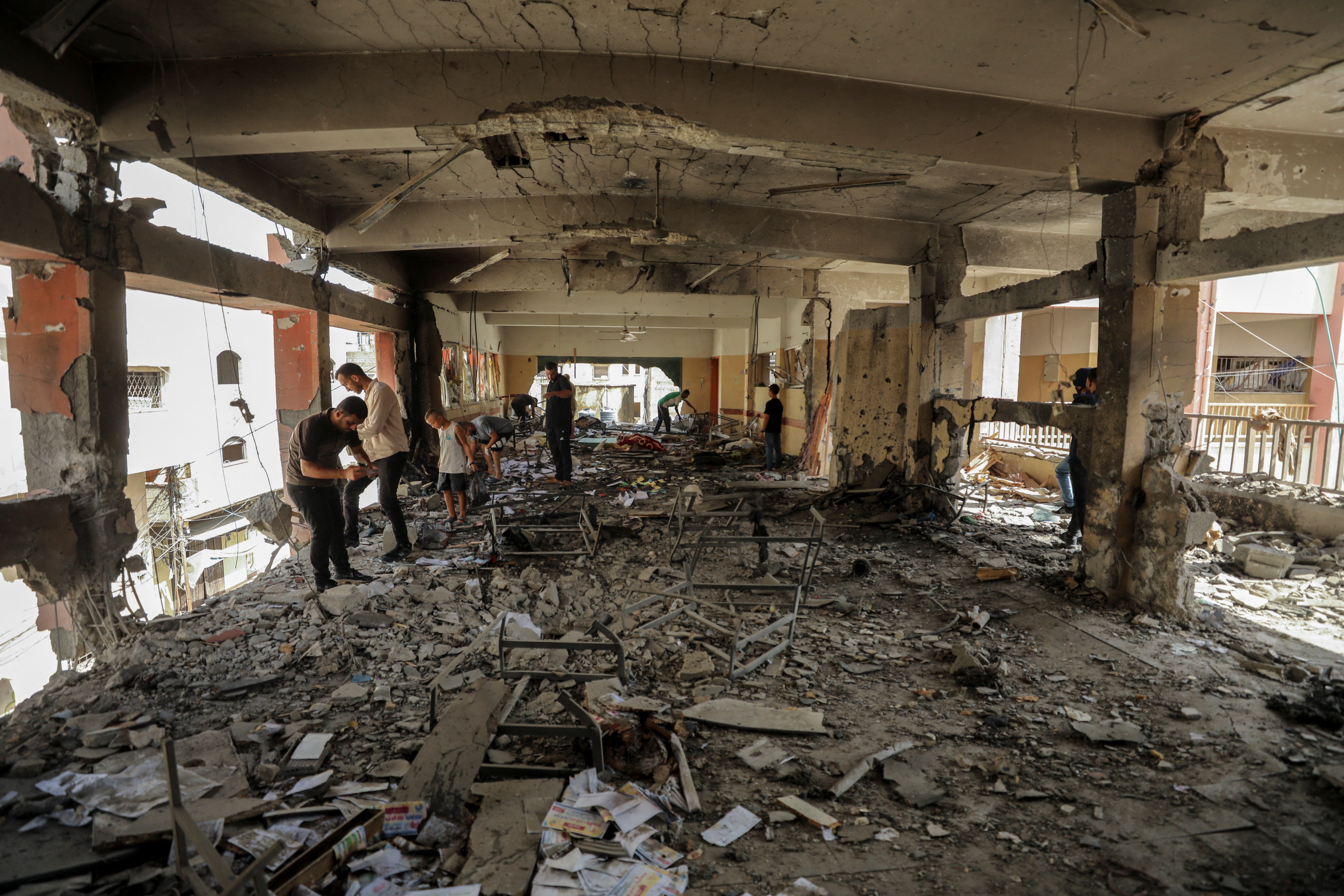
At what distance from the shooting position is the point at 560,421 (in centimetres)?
990

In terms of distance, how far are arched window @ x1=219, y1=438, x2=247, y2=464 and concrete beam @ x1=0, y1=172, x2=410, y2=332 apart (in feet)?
39.1

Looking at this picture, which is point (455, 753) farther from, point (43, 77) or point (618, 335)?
point (618, 335)

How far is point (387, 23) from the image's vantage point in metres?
3.62

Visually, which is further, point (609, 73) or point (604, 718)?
point (609, 73)

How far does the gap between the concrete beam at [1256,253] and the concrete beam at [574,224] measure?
3621 millimetres

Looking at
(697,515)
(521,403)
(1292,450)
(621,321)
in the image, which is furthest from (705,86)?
(621,321)

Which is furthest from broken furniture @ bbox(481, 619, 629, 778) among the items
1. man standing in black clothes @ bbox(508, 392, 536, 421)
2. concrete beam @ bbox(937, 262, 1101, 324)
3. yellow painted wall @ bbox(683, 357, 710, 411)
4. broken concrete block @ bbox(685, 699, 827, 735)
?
yellow painted wall @ bbox(683, 357, 710, 411)

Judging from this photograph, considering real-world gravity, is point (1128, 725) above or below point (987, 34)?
below

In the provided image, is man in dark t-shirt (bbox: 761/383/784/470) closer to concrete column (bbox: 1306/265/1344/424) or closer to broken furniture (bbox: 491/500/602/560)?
broken furniture (bbox: 491/500/602/560)

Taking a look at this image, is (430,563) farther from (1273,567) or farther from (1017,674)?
(1273,567)

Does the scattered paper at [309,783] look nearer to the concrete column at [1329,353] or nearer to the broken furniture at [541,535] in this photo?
the broken furniture at [541,535]

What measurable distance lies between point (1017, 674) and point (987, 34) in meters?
3.87

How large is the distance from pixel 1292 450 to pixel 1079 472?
4800 millimetres

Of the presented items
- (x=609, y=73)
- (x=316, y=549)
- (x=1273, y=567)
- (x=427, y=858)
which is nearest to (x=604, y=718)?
(x=427, y=858)
